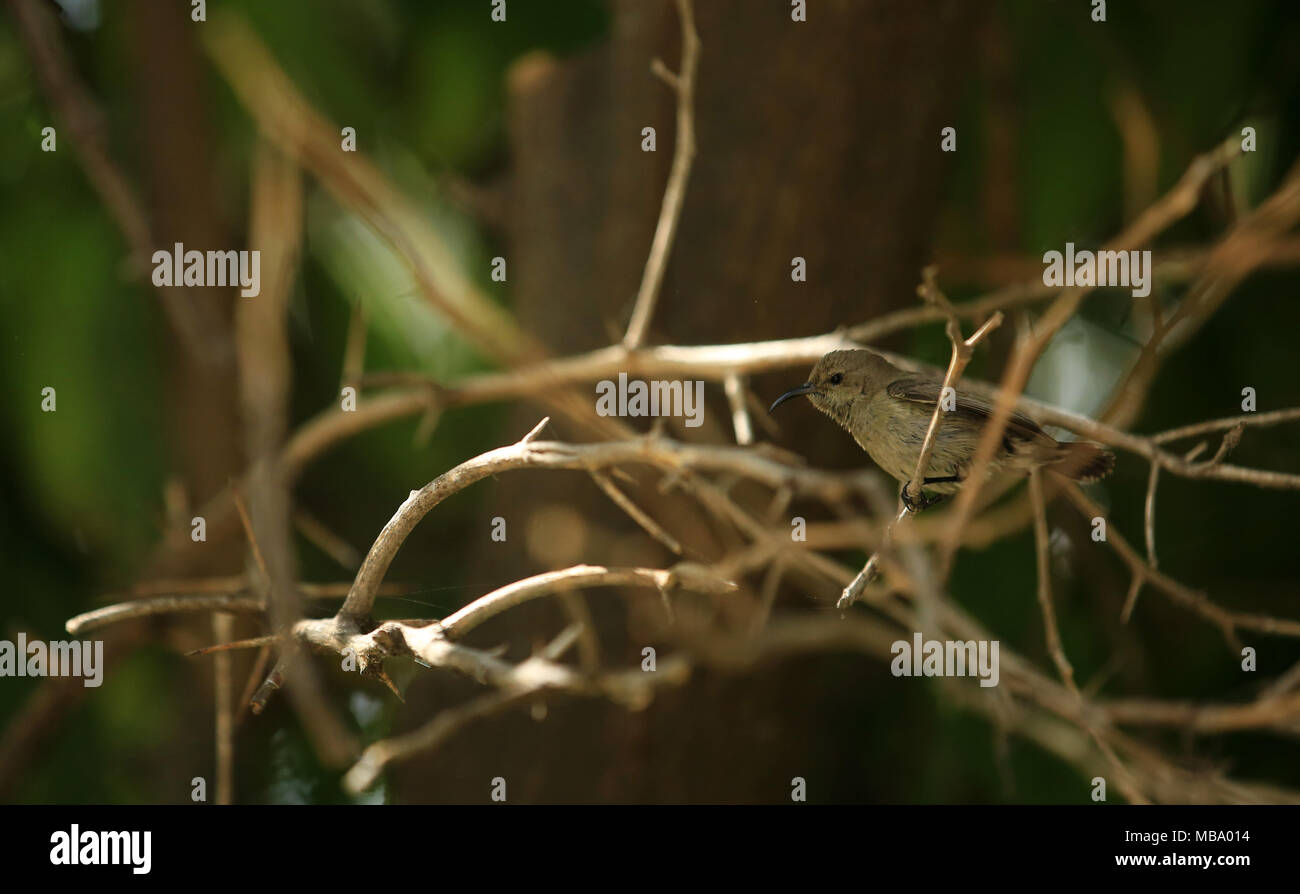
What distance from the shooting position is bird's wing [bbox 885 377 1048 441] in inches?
98.0

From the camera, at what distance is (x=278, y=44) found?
5.18 meters

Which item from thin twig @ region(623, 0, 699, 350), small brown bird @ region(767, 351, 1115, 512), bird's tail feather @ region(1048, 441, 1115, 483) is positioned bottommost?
bird's tail feather @ region(1048, 441, 1115, 483)

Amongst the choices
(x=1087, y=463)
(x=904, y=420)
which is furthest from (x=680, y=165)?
(x=1087, y=463)

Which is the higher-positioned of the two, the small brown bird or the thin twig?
the thin twig

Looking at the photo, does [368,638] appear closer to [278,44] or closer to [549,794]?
[549,794]

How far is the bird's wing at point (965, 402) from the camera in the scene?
2488mm

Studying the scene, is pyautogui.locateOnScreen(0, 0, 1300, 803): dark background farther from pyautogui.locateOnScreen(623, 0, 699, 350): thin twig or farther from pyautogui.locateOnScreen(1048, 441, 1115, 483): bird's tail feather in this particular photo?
pyautogui.locateOnScreen(1048, 441, 1115, 483): bird's tail feather

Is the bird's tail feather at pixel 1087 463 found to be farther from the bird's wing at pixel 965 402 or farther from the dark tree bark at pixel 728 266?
the dark tree bark at pixel 728 266

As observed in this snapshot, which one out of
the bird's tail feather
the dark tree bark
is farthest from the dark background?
the bird's tail feather

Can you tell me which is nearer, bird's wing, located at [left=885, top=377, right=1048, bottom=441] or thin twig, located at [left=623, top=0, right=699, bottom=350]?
bird's wing, located at [left=885, top=377, right=1048, bottom=441]

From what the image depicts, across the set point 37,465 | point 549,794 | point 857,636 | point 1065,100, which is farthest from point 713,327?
point 37,465

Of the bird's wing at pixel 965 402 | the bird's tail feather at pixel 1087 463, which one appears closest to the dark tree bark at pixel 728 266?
the bird's wing at pixel 965 402

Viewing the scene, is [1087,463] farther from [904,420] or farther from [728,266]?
[728,266]

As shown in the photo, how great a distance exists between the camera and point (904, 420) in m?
2.83
